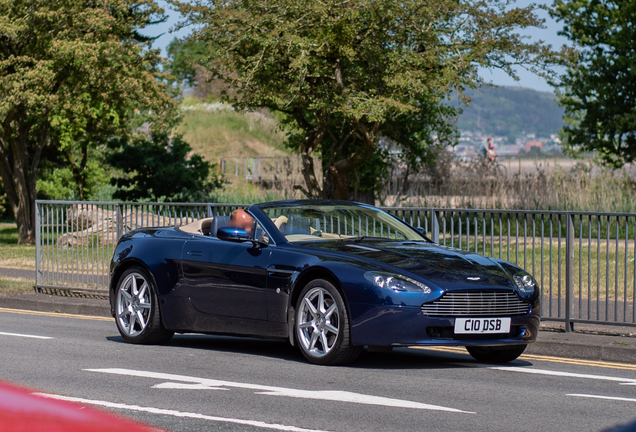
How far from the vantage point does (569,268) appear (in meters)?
10.7

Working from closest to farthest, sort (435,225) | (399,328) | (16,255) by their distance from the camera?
1. (399,328)
2. (435,225)
3. (16,255)

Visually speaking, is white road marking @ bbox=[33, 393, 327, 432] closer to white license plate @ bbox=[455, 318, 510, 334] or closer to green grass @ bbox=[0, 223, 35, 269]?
white license plate @ bbox=[455, 318, 510, 334]

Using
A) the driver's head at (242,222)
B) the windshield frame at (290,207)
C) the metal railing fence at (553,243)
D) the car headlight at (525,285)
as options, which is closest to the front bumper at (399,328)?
the car headlight at (525,285)

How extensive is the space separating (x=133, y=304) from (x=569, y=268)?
4640 mm

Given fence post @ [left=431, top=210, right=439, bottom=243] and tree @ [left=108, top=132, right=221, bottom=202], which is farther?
tree @ [left=108, top=132, right=221, bottom=202]

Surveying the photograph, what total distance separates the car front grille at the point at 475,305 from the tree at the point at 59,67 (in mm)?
20734

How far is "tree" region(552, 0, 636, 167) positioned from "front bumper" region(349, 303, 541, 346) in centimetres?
2233

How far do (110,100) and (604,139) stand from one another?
51.5ft

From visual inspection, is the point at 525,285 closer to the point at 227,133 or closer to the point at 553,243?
the point at 553,243

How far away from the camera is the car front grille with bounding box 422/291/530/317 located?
7867mm

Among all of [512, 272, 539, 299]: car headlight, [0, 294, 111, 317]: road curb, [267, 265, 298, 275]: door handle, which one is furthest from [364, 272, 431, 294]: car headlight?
[0, 294, 111, 317]: road curb

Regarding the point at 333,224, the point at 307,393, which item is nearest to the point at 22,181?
the point at 333,224

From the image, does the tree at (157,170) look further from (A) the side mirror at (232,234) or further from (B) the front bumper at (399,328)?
(B) the front bumper at (399,328)

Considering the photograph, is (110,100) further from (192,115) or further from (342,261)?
(192,115)
